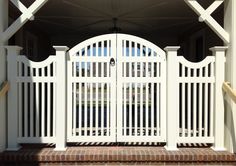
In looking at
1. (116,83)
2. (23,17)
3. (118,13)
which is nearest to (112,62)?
(116,83)

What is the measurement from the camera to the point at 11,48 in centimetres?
520

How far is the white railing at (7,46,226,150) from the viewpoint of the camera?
5207 millimetres

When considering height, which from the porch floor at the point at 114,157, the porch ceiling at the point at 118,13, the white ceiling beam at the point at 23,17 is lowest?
the porch floor at the point at 114,157

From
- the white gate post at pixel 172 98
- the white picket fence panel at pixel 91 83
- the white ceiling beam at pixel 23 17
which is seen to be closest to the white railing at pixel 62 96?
the white gate post at pixel 172 98

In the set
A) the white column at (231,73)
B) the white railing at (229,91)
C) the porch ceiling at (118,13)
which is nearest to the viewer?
the white railing at (229,91)

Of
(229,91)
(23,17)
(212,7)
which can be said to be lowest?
(229,91)

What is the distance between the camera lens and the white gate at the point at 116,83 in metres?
5.31

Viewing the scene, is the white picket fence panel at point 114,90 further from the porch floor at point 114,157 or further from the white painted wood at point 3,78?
the porch floor at point 114,157

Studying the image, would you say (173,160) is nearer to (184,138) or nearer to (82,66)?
(184,138)

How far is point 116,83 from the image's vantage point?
5.34m

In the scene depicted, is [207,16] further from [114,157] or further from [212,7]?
[114,157]

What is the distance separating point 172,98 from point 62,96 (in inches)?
67.0

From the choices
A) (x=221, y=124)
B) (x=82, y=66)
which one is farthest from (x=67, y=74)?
(x=221, y=124)

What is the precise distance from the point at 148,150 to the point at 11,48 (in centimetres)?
263
